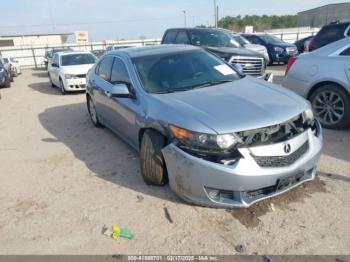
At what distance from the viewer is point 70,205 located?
367 cm

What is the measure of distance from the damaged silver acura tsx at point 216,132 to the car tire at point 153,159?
11 millimetres

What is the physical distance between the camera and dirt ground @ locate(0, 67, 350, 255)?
287 cm

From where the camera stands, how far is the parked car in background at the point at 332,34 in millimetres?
10586

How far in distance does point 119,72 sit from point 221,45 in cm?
542

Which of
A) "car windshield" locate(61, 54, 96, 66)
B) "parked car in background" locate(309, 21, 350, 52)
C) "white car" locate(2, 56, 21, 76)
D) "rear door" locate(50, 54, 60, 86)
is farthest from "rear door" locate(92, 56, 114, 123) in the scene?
"white car" locate(2, 56, 21, 76)

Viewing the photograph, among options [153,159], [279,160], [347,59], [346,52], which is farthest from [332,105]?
[153,159]

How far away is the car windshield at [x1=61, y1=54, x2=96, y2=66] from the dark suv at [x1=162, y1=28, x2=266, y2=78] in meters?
3.56

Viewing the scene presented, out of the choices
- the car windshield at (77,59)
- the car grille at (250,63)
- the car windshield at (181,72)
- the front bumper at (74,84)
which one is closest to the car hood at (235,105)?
the car windshield at (181,72)

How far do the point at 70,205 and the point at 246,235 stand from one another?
78.0 inches

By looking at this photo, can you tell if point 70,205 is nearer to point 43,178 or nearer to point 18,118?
point 43,178

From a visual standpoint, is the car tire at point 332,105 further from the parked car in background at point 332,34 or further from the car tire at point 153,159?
the parked car in background at point 332,34

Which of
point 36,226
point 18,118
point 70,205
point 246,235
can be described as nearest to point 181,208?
point 246,235

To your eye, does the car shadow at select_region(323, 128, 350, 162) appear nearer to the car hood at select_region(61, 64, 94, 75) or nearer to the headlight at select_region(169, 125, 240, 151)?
the headlight at select_region(169, 125, 240, 151)

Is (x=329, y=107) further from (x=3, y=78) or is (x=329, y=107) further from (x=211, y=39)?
(x=3, y=78)
